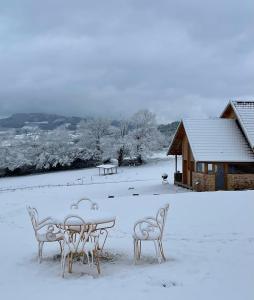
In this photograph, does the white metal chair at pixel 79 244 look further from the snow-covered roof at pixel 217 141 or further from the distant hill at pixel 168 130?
the distant hill at pixel 168 130

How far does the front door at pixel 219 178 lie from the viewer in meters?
20.6

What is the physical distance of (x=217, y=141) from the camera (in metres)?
21.3

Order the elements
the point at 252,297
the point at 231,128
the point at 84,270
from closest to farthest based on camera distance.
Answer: the point at 252,297 → the point at 84,270 → the point at 231,128

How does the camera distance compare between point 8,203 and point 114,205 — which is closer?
point 114,205

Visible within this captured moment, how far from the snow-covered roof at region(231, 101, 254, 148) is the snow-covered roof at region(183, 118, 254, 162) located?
0.63m

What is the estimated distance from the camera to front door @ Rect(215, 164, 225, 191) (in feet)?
67.7

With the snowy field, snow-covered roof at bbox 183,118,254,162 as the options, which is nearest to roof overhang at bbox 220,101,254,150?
snow-covered roof at bbox 183,118,254,162

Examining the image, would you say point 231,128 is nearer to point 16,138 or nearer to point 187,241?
point 187,241

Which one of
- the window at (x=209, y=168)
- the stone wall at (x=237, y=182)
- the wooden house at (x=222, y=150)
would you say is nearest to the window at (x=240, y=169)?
the wooden house at (x=222, y=150)

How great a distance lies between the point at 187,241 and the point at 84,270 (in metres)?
3.05

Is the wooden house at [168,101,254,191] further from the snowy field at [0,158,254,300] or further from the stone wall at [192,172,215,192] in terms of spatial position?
the snowy field at [0,158,254,300]

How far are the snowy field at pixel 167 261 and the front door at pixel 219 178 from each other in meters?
7.70

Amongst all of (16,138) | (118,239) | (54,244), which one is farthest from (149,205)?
(16,138)

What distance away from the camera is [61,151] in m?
46.5
